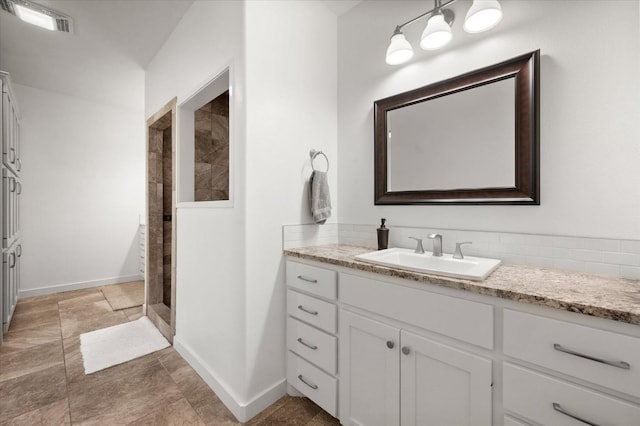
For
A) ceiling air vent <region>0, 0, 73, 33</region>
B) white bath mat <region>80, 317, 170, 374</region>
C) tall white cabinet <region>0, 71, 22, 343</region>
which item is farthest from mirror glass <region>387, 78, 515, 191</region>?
tall white cabinet <region>0, 71, 22, 343</region>

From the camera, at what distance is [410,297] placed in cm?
118

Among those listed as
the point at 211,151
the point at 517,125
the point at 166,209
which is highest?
the point at 211,151

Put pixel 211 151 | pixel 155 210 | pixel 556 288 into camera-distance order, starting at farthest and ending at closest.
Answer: pixel 155 210 < pixel 211 151 < pixel 556 288

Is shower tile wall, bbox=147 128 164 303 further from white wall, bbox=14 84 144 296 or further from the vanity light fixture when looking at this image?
the vanity light fixture

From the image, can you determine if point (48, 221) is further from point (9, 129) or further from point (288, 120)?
point (288, 120)

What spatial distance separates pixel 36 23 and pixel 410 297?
340 cm

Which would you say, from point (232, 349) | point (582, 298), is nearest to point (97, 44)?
point (232, 349)

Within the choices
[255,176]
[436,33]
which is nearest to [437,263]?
[255,176]

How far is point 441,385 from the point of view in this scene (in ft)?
3.60

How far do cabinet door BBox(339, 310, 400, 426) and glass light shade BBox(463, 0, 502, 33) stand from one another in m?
1.49

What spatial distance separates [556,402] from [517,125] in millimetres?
1172

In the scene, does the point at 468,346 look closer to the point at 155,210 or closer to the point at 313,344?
the point at 313,344

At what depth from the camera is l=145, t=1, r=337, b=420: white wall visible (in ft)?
5.29

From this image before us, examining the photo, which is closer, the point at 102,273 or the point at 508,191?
the point at 508,191
